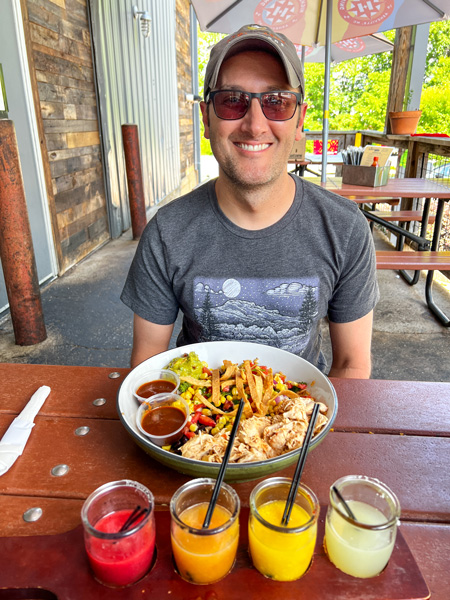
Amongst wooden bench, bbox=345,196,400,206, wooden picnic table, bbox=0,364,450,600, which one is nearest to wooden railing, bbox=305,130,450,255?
wooden bench, bbox=345,196,400,206

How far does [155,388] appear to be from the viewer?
1.36 metres

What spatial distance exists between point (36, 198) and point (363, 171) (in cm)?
324

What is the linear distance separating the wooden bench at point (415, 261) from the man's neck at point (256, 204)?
2045mm

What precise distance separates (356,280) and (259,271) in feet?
1.30

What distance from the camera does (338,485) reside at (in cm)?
88

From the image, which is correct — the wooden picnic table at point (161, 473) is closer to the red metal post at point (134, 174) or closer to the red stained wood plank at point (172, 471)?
the red stained wood plank at point (172, 471)

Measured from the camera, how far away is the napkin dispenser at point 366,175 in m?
4.43

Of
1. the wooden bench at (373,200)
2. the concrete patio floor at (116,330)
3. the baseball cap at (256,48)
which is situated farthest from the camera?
the wooden bench at (373,200)

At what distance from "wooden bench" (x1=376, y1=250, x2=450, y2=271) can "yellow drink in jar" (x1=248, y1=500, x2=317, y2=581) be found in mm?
3046

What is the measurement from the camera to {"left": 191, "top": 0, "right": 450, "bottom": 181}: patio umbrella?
13.7 feet

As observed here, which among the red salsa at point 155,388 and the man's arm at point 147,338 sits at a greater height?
the red salsa at point 155,388

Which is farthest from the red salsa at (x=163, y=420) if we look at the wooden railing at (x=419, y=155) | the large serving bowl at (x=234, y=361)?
the wooden railing at (x=419, y=155)

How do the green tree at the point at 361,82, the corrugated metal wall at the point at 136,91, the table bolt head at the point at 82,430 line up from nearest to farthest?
1. the table bolt head at the point at 82,430
2. the corrugated metal wall at the point at 136,91
3. the green tree at the point at 361,82

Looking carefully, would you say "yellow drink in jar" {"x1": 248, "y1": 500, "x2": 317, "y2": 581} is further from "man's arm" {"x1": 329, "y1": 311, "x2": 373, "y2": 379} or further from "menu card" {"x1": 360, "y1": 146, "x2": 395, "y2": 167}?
"menu card" {"x1": 360, "y1": 146, "x2": 395, "y2": 167}
